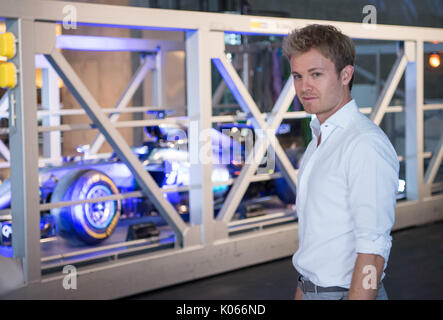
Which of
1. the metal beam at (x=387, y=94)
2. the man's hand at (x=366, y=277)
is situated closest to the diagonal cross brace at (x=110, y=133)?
the metal beam at (x=387, y=94)

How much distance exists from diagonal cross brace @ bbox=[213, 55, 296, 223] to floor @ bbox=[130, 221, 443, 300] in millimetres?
769

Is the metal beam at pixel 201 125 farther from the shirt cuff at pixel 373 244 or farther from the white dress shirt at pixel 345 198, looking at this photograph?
the shirt cuff at pixel 373 244

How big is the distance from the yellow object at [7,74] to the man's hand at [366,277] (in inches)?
169

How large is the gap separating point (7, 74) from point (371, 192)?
4286mm

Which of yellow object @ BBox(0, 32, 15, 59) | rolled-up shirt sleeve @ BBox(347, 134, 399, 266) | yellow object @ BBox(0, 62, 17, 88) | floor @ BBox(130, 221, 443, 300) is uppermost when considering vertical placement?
yellow object @ BBox(0, 32, 15, 59)

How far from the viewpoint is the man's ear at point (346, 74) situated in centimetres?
238

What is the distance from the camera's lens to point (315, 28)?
7.75 ft

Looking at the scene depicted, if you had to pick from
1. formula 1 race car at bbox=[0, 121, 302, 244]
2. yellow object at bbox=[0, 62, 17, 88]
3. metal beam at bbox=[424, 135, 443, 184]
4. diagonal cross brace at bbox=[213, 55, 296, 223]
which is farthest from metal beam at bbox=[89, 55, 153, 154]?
metal beam at bbox=[424, 135, 443, 184]

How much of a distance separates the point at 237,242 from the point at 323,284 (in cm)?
527

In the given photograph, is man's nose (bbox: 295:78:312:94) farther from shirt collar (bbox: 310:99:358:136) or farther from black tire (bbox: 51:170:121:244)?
black tire (bbox: 51:170:121:244)

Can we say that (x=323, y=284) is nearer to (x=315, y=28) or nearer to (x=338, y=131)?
(x=338, y=131)

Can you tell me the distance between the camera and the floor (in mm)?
6578

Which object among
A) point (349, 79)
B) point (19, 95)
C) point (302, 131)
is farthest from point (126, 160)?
point (302, 131)

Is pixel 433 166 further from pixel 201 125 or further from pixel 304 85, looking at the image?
pixel 304 85
